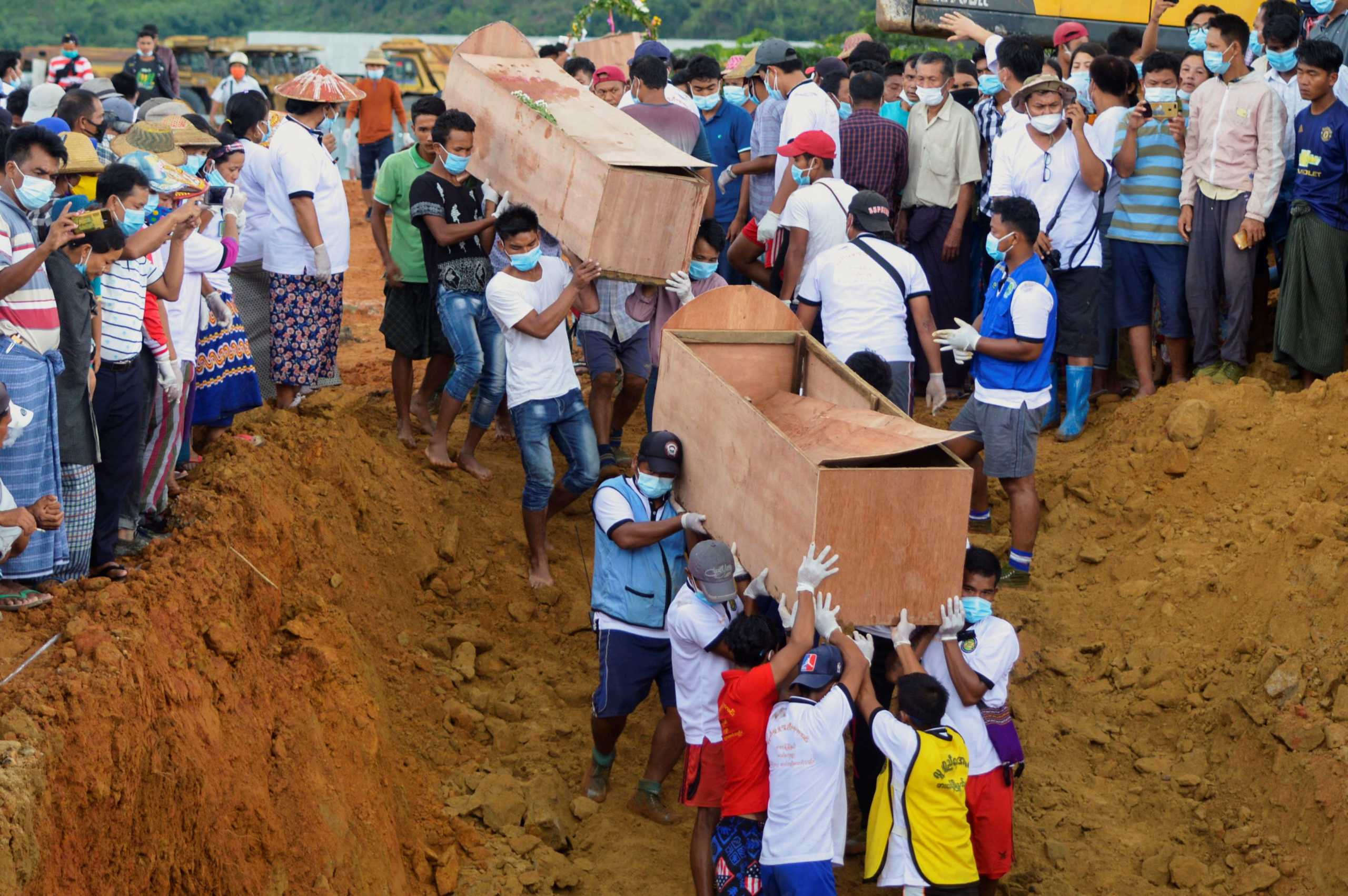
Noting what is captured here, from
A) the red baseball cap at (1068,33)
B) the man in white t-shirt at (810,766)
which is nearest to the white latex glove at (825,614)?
the man in white t-shirt at (810,766)

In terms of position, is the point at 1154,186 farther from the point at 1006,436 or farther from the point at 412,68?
→ the point at 412,68

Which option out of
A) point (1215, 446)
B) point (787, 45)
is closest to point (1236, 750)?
point (1215, 446)

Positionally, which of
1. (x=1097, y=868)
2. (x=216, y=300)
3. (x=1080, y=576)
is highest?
(x=216, y=300)

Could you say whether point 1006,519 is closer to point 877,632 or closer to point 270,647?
point 877,632

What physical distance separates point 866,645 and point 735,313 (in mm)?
1791

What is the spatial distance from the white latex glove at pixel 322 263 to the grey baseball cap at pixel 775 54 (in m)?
3.56

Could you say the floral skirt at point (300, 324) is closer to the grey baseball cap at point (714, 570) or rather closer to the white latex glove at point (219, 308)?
the white latex glove at point (219, 308)

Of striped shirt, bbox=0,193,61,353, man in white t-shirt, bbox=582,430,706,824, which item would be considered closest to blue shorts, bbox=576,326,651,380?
man in white t-shirt, bbox=582,430,706,824

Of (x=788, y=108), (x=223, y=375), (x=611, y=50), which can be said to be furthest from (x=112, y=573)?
(x=611, y=50)

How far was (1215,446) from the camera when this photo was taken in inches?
296

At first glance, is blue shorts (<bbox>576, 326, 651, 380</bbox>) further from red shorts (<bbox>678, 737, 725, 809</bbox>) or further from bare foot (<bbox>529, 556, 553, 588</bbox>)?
red shorts (<bbox>678, 737, 725, 809</bbox>)

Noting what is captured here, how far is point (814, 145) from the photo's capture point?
7.19m

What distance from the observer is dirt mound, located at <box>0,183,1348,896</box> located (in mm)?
4363

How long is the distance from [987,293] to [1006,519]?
1775 millimetres
